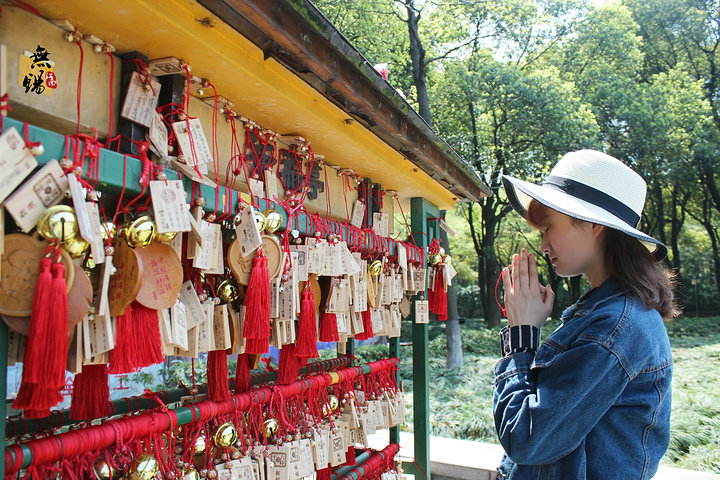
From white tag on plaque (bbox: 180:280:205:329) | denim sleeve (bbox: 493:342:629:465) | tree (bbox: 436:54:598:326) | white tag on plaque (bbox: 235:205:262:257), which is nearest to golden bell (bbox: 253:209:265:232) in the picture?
white tag on plaque (bbox: 235:205:262:257)

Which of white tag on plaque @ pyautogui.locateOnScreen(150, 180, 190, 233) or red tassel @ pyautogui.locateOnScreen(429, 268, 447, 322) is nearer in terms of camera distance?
white tag on plaque @ pyautogui.locateOnScreen(150, 180, 190, 233)

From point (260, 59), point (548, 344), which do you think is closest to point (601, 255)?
point (548, 344)

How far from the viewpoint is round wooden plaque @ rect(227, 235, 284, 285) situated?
1.67 m

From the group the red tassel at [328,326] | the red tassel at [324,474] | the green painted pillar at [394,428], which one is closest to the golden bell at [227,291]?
the red tassel at [328,326]

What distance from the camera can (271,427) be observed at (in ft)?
6.62

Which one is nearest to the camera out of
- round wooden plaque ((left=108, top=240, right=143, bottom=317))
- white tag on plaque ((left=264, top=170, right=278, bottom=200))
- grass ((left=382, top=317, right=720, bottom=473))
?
round wooden plaque ((left=108, top=240, right=143, bottom=317))

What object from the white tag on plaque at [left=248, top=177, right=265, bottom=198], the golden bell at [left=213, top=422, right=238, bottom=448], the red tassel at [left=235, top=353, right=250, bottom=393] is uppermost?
the white tag on plaque at [left=248, top=177, right=265, bottom=198]

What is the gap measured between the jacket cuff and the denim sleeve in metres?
0.13

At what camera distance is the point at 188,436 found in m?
1.72

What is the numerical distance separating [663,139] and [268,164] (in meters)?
13.9

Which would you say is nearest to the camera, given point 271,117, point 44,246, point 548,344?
point 44,246

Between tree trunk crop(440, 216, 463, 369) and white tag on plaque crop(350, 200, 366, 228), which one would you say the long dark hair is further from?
tree trunk crop(440, 216, 463, 369)

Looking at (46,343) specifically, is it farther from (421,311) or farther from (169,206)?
(421,311)

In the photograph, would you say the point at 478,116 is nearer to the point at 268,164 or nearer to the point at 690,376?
the point at 690,376
